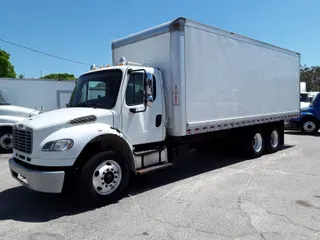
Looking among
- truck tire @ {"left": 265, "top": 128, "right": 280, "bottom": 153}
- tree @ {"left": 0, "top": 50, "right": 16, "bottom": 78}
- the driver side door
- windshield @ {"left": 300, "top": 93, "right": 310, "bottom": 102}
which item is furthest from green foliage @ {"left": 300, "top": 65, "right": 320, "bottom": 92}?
the driver side door

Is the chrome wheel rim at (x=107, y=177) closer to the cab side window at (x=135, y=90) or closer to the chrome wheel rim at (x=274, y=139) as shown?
the cab side window at (x=135, y=90)

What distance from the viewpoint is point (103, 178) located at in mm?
5277

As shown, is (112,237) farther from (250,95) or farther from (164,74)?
(250,95)

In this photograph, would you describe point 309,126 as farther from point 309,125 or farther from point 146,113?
point 146,113

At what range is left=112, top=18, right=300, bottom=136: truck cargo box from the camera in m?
6.43

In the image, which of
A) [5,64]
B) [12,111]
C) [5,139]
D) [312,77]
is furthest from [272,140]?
[312,77]

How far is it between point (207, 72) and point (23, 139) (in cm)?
412

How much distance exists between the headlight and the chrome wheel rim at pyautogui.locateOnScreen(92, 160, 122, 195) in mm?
641

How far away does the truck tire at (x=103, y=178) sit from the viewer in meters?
5.04

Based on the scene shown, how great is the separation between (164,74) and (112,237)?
3.57 m

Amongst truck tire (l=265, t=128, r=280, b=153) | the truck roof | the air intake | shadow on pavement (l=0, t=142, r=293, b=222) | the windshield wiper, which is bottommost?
shadow on pavement (l=0, t=142, r=293, b=222)

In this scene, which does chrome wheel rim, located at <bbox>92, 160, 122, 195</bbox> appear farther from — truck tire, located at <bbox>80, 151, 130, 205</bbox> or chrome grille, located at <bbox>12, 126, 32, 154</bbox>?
chrome grille, located at <bbox>12, 126, 32, 154</bbox>

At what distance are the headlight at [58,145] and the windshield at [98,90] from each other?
44.8 inches

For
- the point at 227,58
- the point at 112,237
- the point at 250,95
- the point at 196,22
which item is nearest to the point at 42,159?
the point at 112,237
